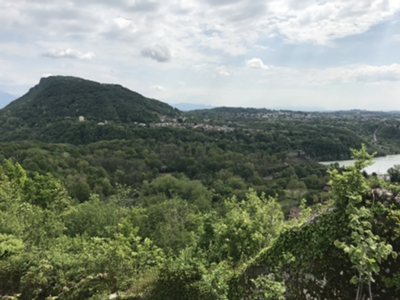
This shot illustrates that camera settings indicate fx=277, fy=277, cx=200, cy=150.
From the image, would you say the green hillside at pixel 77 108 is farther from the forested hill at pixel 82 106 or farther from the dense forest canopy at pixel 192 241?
the dense forest canopy at pixel 192 241

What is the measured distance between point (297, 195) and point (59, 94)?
388 feet

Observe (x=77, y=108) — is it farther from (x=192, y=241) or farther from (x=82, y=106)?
(x=192, y=241)

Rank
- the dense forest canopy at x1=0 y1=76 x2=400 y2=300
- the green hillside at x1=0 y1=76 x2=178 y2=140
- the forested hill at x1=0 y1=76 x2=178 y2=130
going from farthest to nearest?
the forested hill at x1=0 y1=76 x2=178 y2=130, the green hillside at x1=0 y1=76 x2=178 y2=140, the dense forest canopy at x1=0 y1=76 x2=400 y2=300

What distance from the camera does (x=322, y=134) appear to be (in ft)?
323

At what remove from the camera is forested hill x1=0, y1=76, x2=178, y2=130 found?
111m

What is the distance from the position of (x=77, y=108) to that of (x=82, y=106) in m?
2.26

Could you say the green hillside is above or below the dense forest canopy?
above

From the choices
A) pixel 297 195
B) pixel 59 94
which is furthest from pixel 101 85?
pixel 297 195

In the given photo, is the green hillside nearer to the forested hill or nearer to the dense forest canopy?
the forested hill

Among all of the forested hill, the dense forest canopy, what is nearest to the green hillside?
the forested hill

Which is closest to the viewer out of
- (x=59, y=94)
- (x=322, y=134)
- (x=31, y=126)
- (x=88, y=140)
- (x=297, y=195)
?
(x=297, y=195)

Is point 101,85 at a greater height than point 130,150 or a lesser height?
greater

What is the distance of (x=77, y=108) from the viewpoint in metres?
119

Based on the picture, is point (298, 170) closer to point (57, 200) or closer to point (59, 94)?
point (57, 200)
